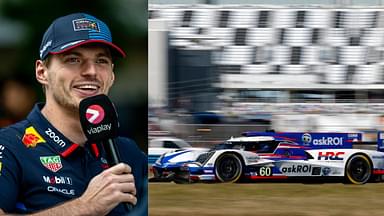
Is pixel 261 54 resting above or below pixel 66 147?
above

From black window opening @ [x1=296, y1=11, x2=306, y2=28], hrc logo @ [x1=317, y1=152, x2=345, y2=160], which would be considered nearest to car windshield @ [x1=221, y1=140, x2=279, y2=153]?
hrc logo @ [x1=317, y1=152, x2=345, y2=160]

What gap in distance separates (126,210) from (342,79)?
37.7 feet

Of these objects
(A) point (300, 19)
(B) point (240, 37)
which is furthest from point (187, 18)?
(A) point (300, 19)

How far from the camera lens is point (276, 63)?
13016mm

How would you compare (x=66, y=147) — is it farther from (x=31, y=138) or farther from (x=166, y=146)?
(x=166, y=146)

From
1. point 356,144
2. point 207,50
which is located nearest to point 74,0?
point 356,144

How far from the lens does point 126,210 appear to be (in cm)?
155

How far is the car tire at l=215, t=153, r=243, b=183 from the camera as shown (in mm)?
10609

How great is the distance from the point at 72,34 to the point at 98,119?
189 millimetres

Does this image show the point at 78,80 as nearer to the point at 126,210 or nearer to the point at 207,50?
the point at 126,210

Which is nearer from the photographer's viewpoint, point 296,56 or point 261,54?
point 296,56

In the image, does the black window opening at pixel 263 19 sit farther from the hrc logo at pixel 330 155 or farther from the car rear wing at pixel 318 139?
the hrc logo at pixel 330 155

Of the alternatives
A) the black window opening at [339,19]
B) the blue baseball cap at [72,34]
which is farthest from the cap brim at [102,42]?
the black window opening at [339,19]

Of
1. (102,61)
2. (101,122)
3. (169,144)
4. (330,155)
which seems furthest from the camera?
(169,144)
